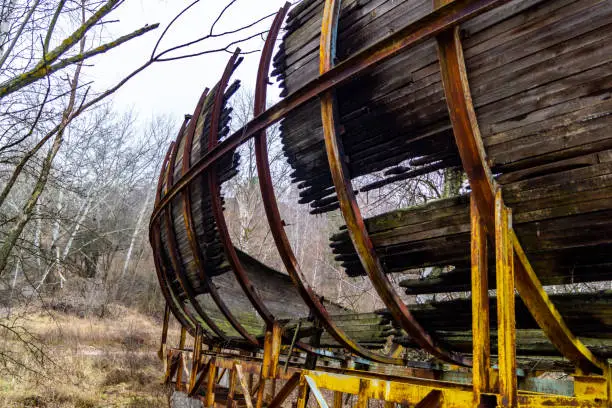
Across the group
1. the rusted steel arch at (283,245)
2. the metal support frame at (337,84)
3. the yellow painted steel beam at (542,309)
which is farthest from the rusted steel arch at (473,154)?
the rusted steel arch at (283,245)

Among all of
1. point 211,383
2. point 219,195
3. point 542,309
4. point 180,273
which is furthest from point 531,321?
point 211,383

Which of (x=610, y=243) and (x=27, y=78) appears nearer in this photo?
(x=610, y=243)

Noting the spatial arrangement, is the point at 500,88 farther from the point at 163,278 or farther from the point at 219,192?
the point at 163,278

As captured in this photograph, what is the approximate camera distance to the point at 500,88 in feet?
8.21

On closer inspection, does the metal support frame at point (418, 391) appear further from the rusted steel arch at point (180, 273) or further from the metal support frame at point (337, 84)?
the rusted steel arch at point (180, 273)

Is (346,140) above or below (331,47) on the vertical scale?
below

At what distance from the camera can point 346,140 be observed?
133 inches

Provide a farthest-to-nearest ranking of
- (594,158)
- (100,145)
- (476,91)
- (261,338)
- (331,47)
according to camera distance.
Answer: (100,145)
(261,338)
(331,47)
(476,91)
(594,158)

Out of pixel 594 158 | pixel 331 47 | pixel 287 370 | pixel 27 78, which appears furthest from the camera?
pixel 287 370

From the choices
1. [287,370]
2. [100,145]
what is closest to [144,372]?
[287,370]

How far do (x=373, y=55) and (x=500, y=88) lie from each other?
0.79 metres

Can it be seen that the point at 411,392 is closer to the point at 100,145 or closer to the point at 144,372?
the point at 144,372

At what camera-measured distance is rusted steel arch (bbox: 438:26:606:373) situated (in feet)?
7.90

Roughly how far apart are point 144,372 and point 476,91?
14.1m
